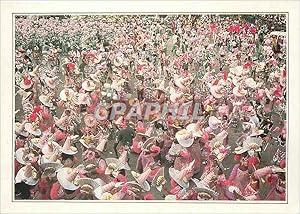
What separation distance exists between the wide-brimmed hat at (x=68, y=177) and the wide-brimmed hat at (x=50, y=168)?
2 cm

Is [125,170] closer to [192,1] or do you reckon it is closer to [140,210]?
[140,210]

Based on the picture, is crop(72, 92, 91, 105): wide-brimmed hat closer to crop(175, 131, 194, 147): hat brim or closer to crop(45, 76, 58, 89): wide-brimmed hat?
crop(45, 76, 58, 89): wide-brimmed hat

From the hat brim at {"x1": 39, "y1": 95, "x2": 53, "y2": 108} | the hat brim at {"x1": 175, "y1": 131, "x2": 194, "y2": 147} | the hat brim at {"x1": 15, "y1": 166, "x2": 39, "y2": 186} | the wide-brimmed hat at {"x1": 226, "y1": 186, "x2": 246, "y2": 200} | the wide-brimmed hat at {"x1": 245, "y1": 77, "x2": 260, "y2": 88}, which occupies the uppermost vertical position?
the wide-brimmed hat at {"x1": 245, "y1": 77, "x2": 260, "y2": 88}

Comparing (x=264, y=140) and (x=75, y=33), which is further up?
(x=75, y=33)

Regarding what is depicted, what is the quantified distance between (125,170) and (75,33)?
0.54m

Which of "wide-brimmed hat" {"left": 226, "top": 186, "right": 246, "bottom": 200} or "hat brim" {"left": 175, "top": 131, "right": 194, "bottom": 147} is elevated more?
"hat brim" {"left": 175, "top": 131, "right": 194, "bottom": 147}

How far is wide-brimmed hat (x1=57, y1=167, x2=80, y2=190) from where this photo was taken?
183cm

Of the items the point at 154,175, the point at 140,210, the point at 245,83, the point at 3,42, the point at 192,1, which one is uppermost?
the point at 192,1

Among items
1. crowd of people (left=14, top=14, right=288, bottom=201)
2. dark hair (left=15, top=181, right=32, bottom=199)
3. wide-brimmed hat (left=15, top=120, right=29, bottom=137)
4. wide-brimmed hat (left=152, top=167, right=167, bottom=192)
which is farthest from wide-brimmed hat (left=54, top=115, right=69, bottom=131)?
wide-brimmed hat (left=152, top=167, right=167, bottom=192)

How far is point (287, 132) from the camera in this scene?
5.98 ft

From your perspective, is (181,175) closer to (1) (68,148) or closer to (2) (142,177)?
(2) (142,177)

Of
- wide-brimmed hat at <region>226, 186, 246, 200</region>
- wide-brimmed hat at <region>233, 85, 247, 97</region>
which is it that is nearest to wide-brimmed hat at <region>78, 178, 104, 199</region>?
wide-brimmed hat at <region>226, 186, 246, 200</region>

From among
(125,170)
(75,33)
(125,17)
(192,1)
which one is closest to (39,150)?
(125,170)

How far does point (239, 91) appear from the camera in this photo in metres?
1.83
